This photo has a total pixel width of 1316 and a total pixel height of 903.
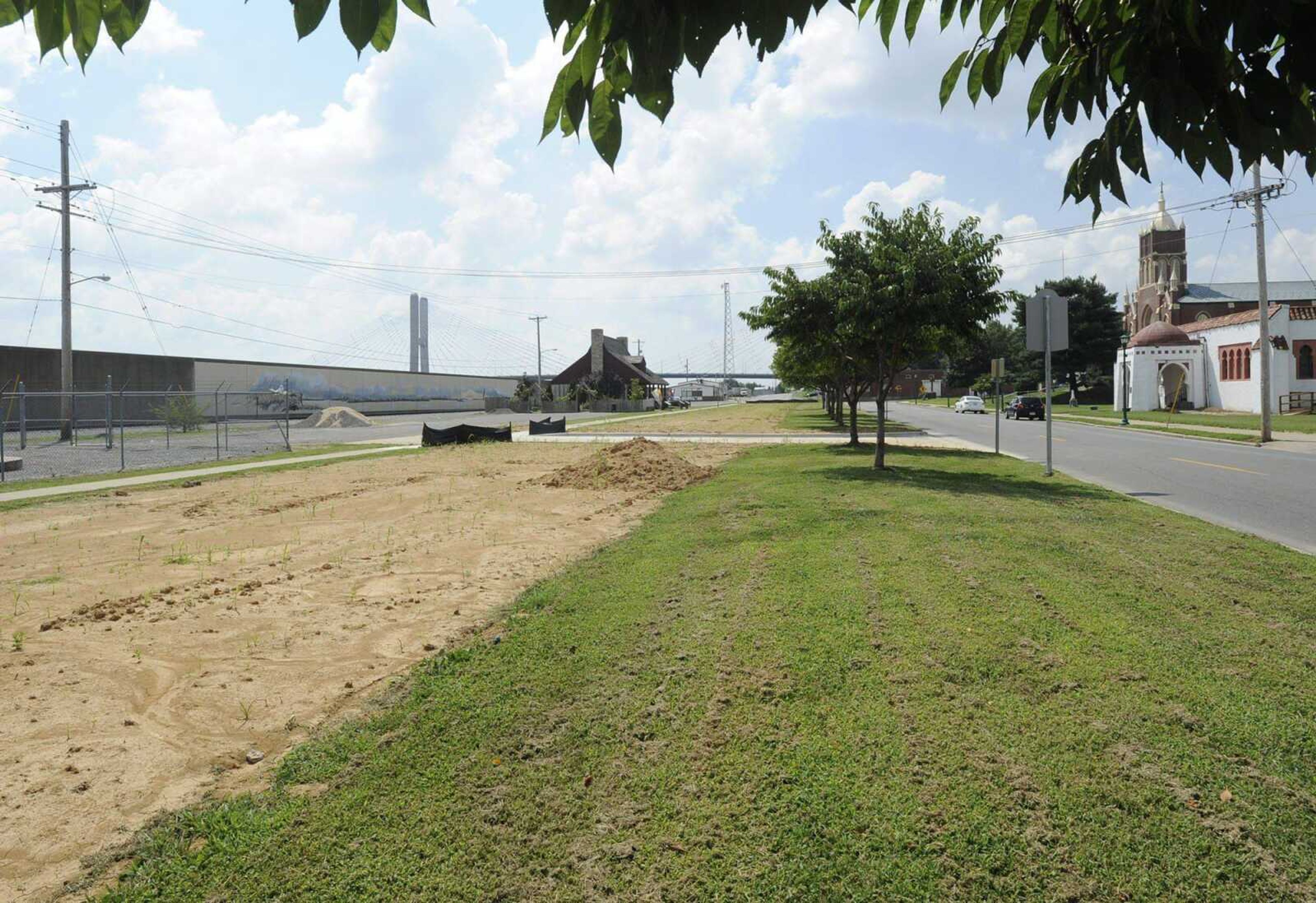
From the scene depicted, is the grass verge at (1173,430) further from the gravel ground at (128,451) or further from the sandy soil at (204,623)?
the gravel ground at (128,451)

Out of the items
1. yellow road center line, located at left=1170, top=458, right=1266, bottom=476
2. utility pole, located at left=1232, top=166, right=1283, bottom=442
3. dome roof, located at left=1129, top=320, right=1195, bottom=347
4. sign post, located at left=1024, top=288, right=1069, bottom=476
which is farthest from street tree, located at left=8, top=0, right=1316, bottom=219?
dome roof, located at left=1129, top=320, right=1195, bottom=347

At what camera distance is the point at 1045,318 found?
1597cm

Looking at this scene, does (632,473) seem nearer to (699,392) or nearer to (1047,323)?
(1047,323)

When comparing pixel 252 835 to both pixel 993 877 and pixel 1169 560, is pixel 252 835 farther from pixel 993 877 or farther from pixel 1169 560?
pixel 1169 560

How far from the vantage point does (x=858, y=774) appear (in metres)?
3.60

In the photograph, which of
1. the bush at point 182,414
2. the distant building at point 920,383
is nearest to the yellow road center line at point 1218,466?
the bush at point 182,414

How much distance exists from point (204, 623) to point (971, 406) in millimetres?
62646

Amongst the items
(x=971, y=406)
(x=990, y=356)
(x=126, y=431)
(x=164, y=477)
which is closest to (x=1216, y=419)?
(x=971, y=406)

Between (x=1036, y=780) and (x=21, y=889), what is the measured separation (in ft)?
13.0

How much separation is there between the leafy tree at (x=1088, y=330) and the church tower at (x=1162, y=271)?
3.09 meters

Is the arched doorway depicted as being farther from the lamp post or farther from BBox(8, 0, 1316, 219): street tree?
BBox(8, 0, 1316, 219): street tree

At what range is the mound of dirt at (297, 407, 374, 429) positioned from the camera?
49812 mm

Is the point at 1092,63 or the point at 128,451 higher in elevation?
the point at 1092,63

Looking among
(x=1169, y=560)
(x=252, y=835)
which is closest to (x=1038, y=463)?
(x=1169, y=560)
